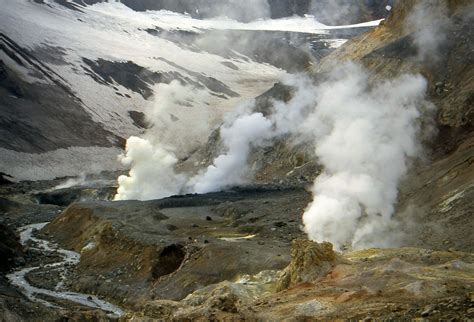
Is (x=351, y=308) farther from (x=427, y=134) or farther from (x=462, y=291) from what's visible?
(x=427, y=134)

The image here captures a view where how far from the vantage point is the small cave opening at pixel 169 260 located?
22219mm

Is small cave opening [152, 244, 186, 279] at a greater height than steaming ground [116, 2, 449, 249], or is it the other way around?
steaming ground [116, 2, 449, 249]

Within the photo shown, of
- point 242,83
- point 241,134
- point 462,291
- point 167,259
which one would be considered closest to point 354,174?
point 167,259

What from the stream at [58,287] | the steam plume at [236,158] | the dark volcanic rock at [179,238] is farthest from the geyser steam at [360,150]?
the stream at [58,287]

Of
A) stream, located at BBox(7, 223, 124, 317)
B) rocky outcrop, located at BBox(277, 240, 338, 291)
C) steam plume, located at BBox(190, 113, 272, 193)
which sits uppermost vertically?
steam plume, located at BBox(190, 113, 272, 193)

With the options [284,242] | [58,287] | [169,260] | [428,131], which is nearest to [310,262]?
[284,242]

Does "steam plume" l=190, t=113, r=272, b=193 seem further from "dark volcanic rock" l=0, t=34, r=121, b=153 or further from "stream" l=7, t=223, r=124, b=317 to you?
"dark volcanic rock" l=0, t=34, r=121, b=153

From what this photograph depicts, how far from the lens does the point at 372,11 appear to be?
197 m

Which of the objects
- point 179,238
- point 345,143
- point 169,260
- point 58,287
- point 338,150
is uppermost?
point 338,150

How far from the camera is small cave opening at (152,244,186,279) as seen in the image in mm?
22219

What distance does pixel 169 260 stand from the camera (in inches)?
894

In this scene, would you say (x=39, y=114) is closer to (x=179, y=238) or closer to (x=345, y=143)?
(x=179, y=238)

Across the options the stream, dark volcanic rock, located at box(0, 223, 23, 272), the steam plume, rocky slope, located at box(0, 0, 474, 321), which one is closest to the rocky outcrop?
rocky slope, located at box(0, 0, 474, 321)

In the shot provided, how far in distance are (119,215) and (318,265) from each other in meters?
19.8
